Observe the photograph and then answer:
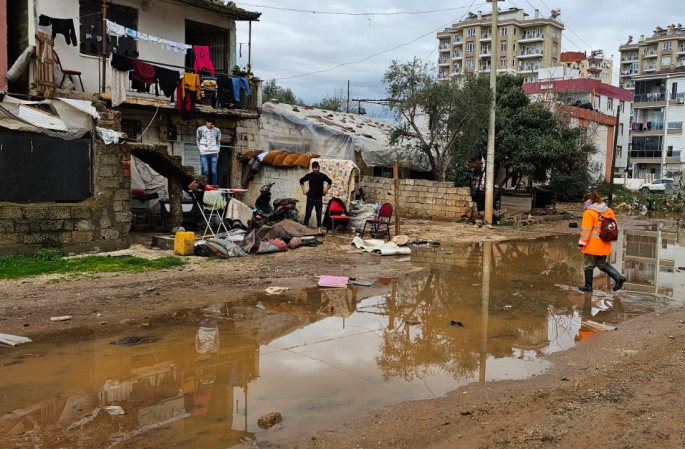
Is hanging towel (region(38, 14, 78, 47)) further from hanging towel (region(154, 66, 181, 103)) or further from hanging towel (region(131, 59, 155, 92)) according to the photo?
hanging towel (region(154, 66, 181, 103))

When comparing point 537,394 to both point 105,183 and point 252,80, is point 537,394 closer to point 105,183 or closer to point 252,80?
point 105,183

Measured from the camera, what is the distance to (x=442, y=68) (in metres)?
99.9

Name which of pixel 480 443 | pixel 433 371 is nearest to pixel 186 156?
pixel 433 371

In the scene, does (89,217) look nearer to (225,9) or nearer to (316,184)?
(316,184)

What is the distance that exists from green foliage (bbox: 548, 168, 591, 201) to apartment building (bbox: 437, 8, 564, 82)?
54274 mm

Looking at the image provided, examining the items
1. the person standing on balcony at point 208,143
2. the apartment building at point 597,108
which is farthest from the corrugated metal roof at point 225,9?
the apartment building at point 597,108

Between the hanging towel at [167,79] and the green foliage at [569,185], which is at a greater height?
the hanging towel at [167,79]

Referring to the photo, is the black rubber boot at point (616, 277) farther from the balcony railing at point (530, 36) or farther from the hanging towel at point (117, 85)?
the balcony railing at point (530, 36)

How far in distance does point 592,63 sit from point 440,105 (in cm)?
7430

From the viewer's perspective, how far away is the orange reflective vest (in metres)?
9.13

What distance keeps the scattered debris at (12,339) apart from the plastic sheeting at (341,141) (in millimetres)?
14936

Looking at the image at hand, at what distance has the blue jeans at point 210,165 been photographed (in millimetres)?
15477

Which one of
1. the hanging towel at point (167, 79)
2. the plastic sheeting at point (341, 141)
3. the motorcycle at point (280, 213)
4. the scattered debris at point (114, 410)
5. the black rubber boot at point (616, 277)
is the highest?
the hanging towel at point (167, 79)

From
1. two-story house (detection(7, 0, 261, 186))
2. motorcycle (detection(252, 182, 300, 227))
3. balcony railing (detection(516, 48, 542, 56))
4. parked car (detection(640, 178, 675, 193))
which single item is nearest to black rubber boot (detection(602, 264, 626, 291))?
motorcycle (detection(252, 182, 300, 227))
